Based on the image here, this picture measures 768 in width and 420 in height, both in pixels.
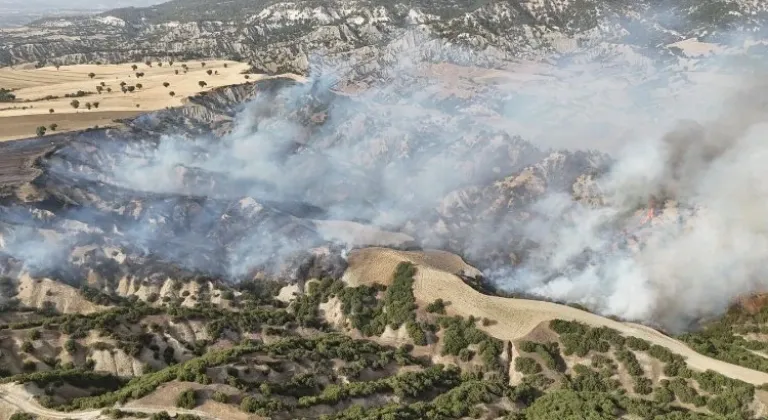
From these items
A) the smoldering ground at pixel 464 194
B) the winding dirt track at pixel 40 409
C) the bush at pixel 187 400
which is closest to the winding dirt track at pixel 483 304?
the smoldering ground at pixel 464 194

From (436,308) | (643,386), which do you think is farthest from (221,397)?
(643,386)

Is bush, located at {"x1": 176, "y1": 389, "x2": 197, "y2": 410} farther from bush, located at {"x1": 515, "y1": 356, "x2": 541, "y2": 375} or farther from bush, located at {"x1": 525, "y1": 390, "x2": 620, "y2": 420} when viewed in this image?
bush, located at {"x1": 515, "y1": 356, "x2": 541, "y2": 375}

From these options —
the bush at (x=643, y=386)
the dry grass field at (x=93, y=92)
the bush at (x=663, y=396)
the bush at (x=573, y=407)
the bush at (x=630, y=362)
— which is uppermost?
the dry grass field at (x=93, y=92)

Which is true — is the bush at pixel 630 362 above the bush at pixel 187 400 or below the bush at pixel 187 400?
below

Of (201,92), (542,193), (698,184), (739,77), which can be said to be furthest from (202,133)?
(739,77)

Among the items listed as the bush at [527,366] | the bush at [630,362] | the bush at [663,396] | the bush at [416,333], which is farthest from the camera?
the bush at [416,333]

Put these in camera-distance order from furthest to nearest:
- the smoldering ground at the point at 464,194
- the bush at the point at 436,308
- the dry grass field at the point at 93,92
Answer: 1. the dry grass field at the point at 93,92
2. the smoldering ground at the point at 464,194
3. the bush at the point at 436,308

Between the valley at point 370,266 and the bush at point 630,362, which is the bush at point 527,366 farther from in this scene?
the bush at point 630,362

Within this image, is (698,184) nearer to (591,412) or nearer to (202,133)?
(591,412)
